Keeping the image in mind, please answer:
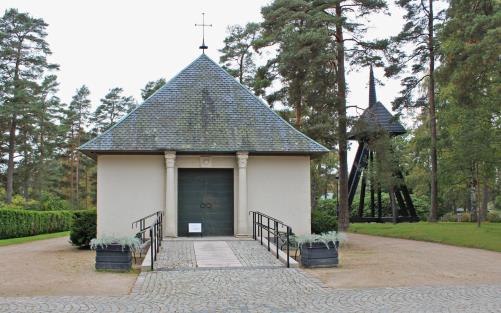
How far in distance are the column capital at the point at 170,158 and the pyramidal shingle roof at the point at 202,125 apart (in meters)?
0.17

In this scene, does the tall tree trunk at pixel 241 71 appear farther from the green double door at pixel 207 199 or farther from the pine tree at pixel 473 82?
the green double door at pixel 207 199

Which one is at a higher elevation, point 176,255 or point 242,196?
point 242,196

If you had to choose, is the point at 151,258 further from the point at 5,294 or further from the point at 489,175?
the point at 489,175

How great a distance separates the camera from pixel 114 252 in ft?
40.3

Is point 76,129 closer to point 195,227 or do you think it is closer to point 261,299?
point 195,227

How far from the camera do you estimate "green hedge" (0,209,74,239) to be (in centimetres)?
2764

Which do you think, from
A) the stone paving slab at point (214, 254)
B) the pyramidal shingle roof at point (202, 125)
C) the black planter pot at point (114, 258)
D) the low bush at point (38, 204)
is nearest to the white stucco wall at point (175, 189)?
the pyramidal shingle roof at point (202, 125)

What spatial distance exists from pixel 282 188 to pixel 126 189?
531 cm

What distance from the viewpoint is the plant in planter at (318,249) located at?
12727mm

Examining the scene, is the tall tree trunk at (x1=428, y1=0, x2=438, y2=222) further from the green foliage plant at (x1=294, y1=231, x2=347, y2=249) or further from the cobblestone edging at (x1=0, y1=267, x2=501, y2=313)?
the cobblestone edging at (x1=0, y1=267, x2=501, y2=313)

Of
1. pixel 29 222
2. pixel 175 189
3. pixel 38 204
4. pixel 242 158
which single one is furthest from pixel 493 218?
pixel 38 204

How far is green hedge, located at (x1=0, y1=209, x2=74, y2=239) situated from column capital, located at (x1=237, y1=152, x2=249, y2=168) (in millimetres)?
9789

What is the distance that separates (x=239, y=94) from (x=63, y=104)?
38982 millimetres

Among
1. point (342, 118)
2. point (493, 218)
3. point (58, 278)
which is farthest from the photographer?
point (493, 218)
